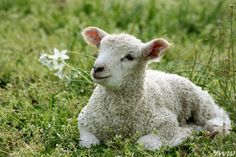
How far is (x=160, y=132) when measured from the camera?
632cm

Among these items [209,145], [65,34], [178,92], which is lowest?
[209,145]

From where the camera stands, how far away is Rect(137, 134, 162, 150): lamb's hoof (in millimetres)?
6145

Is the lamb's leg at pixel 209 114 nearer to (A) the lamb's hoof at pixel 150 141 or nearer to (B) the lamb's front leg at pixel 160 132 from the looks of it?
(B) the lamb's front leg at pixel 160 132

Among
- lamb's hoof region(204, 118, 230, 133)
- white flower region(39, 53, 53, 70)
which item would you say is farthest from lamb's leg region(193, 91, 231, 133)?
white flower region(39, 53, 53, 70)

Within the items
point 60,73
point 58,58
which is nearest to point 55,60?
point 58,58

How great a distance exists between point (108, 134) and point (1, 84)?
2.06 metres

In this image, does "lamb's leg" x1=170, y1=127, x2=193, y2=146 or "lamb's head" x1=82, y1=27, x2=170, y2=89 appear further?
"lamb's leg" x1=170, y1=127, x2=193, y2=146

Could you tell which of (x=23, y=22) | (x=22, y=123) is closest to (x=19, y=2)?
(x=23, y=22)

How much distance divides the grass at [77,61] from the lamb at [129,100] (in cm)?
11

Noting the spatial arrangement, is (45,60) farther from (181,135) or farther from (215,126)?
(215,126)

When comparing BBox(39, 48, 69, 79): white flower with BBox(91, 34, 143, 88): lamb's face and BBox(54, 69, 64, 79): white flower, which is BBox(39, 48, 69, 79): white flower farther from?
BBox(91, 34, 143, 88): lamb's face

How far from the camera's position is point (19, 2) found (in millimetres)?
10766

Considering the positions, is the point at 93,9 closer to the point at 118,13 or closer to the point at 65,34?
the point at 118,13

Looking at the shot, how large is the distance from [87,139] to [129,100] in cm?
44
